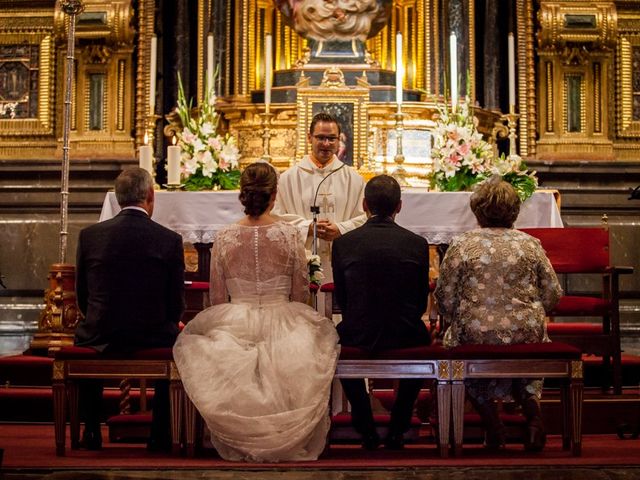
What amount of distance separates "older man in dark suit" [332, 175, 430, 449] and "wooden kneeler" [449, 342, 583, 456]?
273 millimetres

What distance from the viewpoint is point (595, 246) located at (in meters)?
8.55

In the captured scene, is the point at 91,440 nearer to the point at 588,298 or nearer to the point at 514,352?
the point at 514,352

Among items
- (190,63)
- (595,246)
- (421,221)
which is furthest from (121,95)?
(595,246)

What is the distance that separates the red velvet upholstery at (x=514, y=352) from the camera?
6453 mm

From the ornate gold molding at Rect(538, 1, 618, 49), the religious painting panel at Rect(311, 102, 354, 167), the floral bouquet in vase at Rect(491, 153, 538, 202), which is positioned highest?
the ornate gold molding at Rect(538, 1, 618, 49)

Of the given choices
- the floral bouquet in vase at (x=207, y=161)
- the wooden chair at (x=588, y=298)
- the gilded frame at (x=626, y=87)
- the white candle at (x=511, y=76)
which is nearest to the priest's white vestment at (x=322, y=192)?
the wooden chair at (x=588, y=298)

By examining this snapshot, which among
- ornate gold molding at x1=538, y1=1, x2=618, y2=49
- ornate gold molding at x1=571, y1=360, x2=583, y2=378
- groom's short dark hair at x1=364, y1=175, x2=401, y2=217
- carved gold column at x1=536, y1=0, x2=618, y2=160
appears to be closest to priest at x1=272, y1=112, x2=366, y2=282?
groom's short dark hair at x1=364, y1=175, x2=401, y2=217

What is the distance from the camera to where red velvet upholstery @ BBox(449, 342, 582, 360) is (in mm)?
6453

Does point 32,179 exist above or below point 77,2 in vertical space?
below

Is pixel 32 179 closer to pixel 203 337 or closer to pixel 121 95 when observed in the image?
pixel 121 95

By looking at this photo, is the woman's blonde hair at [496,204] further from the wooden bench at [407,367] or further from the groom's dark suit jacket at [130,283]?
the groom's dark suit jacket at [130,283]

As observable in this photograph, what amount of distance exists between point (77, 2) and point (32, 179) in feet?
11.3

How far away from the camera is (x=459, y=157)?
963 cm

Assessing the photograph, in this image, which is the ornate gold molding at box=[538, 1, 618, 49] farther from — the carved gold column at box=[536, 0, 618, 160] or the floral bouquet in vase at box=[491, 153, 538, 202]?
the floral bouquet in vase at box=[491, 153, 538, 202]
